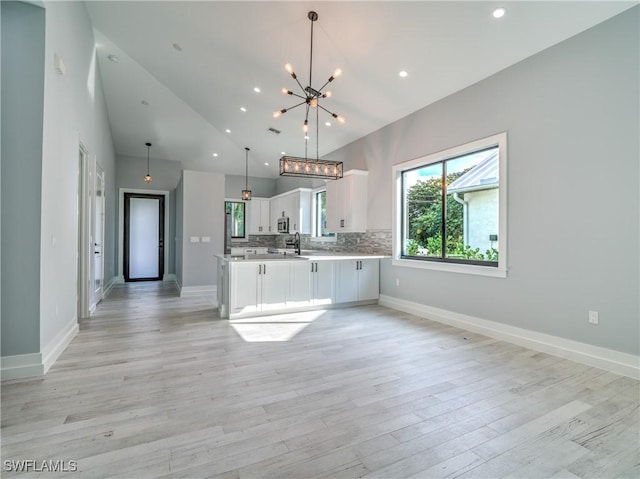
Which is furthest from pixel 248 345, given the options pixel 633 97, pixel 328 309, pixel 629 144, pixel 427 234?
pixel 633 97

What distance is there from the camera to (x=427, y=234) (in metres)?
5.08

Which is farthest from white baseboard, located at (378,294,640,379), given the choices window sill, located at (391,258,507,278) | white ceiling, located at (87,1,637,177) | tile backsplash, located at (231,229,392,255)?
white ceiling, located at (87,1,637,177)

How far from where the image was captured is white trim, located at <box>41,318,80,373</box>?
290 centimetres

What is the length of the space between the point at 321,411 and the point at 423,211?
3.76 m

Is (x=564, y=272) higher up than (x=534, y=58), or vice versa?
(x=534, y=58)

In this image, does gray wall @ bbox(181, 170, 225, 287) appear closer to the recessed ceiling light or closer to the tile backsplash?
the tile backsplash

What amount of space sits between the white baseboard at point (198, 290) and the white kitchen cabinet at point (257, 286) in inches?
84.8

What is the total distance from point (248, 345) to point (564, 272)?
11.2 ft

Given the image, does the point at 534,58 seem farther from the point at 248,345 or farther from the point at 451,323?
the point at 248,345

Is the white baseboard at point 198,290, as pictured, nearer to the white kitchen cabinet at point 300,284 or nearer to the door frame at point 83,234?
the door frame at point 83,234

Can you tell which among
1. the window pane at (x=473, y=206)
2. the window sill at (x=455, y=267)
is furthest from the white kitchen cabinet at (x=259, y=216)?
the window pane at (x=473, y=206)

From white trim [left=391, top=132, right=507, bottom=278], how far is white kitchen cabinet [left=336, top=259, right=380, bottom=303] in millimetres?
482

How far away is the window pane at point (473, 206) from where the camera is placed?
161 inches

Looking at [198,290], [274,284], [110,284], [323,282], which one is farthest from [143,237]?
[323,282]
